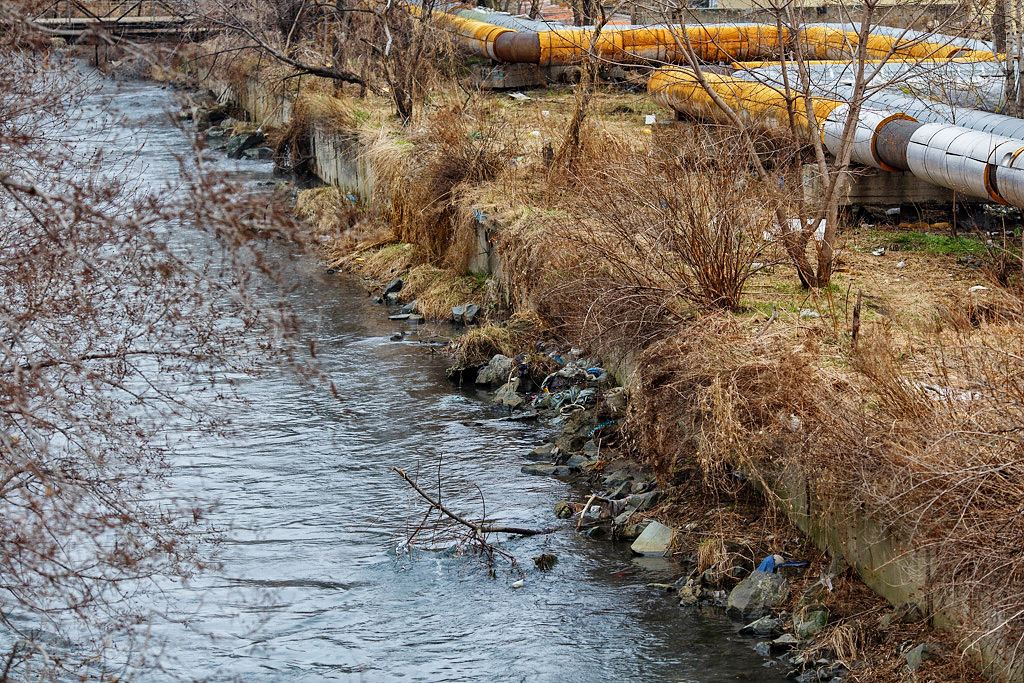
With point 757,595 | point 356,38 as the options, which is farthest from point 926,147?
point 356,38

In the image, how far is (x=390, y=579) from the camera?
7.35 meters

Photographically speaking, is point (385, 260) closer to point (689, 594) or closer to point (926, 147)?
point (926, 147)

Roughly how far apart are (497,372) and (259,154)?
43.4 ft

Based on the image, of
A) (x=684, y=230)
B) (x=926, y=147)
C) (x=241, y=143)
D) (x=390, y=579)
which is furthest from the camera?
(x=241, y=143)

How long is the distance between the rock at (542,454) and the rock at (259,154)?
47.7 ft

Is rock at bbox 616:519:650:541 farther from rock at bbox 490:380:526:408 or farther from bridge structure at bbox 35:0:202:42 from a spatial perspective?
bridge structure at bbox 35:0:202:42

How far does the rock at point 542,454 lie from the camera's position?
9211 millimetres

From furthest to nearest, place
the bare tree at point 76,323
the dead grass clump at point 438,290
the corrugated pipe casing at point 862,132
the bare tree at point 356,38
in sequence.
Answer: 1. the bare tree at point 356,38
2. the dead grass clump at point 438,290
3. the corrugated pipe casing at point 862,132
4. the bare tree at point 76,323

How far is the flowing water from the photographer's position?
6.39 m

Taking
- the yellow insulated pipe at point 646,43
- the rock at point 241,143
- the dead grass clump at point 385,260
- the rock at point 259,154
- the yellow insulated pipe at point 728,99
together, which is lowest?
the dead grass clump at point 385,260

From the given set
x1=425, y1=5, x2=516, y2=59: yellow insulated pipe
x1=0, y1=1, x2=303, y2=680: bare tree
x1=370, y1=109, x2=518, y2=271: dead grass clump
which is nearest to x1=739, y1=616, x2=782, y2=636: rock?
x1=0, y1=1, x2=303, y2=680: bare tree

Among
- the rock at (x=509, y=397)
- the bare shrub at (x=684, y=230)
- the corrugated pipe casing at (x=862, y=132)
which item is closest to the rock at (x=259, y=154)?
the rock at (x=509, y=397)

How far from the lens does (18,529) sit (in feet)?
17.5

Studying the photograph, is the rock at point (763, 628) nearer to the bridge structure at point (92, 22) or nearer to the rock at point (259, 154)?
the bridge structure at point (92, 22)
